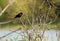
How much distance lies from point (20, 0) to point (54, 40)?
6.13 feet

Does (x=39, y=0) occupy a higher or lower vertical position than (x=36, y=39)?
higher

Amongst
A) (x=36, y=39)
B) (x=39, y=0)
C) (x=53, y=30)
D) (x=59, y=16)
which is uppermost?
(x=39, y=0)

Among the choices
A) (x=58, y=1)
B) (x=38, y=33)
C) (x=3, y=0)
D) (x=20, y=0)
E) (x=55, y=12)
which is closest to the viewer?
(x=38, y=33)

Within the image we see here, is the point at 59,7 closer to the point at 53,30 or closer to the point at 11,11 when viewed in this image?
the point at 11,11

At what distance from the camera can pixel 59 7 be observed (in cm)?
574

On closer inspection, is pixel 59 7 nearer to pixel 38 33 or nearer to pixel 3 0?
pixel 3 0

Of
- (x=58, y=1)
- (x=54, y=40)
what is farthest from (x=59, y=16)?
(x=54, y=40)

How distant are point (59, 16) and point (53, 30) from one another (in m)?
2.02

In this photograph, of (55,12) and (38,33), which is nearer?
(38,33)

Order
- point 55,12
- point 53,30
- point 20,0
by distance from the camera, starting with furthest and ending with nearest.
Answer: point 55,12
point 20,0
point 53,30

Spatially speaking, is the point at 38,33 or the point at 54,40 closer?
the point at 38,33

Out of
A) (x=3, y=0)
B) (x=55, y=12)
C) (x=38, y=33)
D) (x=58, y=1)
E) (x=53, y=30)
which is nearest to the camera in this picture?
(x=38, y=33)

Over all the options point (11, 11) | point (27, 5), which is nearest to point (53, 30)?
point (27, 5)

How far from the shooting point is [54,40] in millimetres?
2838
